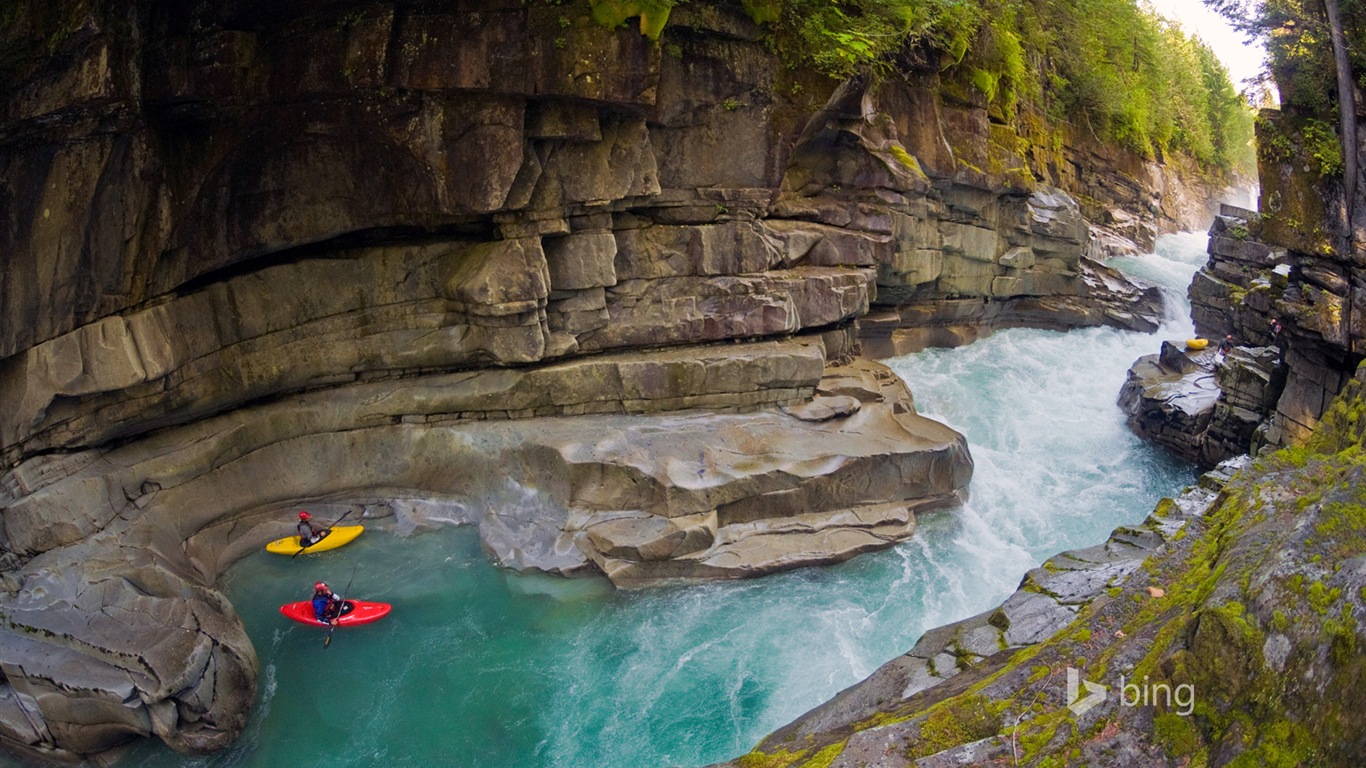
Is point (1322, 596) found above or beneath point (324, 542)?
above

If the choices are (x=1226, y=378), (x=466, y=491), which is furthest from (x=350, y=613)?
(x=1226, y=378)

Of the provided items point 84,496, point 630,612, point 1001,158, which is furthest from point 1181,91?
point 84,496

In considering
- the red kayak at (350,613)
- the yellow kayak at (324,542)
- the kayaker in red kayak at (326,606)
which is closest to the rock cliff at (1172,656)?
the red kayak at (350,613)

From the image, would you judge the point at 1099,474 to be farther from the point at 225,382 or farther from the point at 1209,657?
the point at 225,382

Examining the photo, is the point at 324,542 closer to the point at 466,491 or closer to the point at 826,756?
the point at 466,491

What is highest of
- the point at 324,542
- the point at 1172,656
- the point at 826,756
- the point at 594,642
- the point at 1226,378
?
the point at 1172,656

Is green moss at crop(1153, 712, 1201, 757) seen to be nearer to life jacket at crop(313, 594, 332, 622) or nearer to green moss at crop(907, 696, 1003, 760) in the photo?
green moss at crop(907, 696, 1003, 760)
